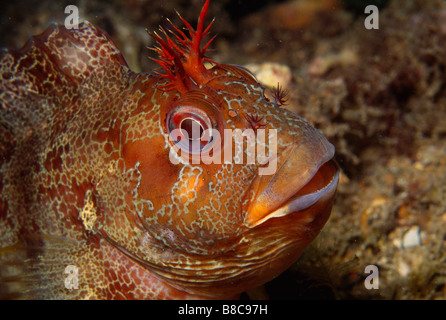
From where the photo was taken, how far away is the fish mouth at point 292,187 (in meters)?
2.06

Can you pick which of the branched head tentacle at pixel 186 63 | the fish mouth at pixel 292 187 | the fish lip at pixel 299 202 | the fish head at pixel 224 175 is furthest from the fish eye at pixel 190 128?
the fish lip at pixel 299 202

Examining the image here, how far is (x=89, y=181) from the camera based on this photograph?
2.77m

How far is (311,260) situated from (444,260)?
1462 mm

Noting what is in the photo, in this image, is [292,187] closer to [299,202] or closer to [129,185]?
[299,202]

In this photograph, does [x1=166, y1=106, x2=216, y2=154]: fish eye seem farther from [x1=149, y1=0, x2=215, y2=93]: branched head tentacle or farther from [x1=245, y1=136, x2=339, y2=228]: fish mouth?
[x1=245, y1=136, x2=339, y2=228]: fish mouth

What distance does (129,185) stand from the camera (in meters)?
2.53

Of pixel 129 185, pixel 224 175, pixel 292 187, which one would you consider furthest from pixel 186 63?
pixel 292 187

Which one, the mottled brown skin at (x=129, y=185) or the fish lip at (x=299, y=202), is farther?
the mottled brown skin at (x=129, y=185)

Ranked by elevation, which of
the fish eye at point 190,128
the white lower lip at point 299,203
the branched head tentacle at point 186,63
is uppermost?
the branched head tentacle at point 186,63

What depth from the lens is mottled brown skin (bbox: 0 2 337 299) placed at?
2.25 metres

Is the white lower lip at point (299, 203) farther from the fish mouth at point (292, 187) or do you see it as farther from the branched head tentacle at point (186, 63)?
the branched head tentacle at point (186, 63)

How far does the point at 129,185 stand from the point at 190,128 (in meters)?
0.67

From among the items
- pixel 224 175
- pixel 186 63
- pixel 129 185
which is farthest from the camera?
pixel 129 185
